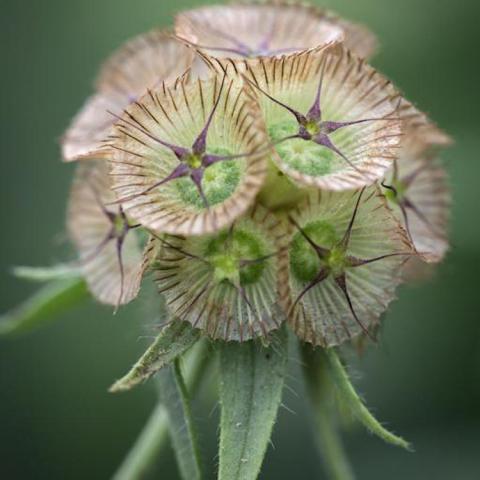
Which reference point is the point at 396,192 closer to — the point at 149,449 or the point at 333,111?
the point at 333,111

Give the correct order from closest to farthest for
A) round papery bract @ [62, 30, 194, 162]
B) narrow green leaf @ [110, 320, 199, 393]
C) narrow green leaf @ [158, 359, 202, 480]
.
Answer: narrow green leaf @ [110, 320, 199, 393], narrow green leaf @ [158, 359, 202, 480], round papery bract @ [62, 30, 194, 162]

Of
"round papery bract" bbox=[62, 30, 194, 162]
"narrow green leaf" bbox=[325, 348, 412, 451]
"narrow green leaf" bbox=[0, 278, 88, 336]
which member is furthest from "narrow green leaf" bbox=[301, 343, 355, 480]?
"round papery bract" bbox=[62, 30, 194, 162]

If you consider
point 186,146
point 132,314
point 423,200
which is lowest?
point 132,314

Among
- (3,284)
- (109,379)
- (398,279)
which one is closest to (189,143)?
(398,279)

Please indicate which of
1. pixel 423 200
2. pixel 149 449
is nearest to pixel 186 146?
pixel 423 200

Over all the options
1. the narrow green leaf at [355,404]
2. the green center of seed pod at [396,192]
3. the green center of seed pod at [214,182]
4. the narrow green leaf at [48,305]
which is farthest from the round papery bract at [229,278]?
the narrow green leaf at [48,305]

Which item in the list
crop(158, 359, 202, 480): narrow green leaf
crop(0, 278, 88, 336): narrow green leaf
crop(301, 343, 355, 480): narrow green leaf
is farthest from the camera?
crop(0, 278, 88, 336): narrow green leaf

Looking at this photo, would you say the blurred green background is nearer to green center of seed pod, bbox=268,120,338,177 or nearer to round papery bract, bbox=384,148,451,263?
round papery bract, bbox=384,148,451,263
